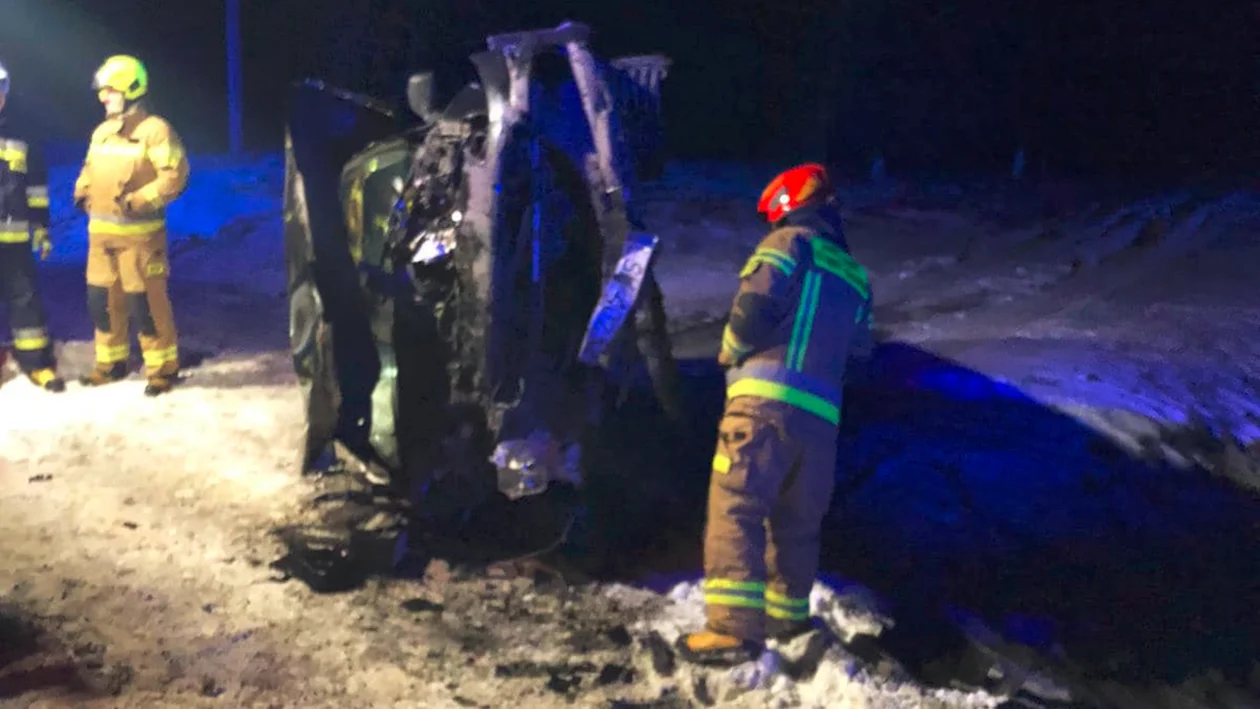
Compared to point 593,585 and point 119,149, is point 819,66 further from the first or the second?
point 593,585

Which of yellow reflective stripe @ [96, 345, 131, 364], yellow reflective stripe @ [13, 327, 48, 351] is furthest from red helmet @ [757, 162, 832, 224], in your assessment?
yellow reflective stripe @ [13, 327, 48, 351]

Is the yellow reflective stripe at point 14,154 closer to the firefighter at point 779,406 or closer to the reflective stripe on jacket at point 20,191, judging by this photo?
the reflective stripe on jacket at point 20,191

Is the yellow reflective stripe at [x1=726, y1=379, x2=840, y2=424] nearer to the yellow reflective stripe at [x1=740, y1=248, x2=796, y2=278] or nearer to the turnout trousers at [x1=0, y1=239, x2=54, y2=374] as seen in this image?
the yellow reflective stripe at [x1=740, y1=248, x2=796, y2=278]

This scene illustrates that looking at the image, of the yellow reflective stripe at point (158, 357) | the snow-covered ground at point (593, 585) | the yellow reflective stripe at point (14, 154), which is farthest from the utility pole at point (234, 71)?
the yellow reflective stripe at point (158, 357)

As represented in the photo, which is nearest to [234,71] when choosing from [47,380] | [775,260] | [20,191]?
[20,191]

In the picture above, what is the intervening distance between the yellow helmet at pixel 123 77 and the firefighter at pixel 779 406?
446 cm

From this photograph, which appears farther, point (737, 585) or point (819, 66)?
point (819, 66)

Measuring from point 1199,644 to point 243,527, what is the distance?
171 inches

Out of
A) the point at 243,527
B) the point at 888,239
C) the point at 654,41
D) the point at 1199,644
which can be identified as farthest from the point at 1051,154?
the point at 243,527

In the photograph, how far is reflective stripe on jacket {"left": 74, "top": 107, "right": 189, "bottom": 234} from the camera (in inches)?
242

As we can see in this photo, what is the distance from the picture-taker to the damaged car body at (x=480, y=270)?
4.12 meters

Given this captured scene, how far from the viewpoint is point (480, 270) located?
4.17m

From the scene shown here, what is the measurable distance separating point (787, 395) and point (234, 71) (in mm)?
13137

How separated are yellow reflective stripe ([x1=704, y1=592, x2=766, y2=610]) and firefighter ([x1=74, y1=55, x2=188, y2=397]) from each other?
176 inches
